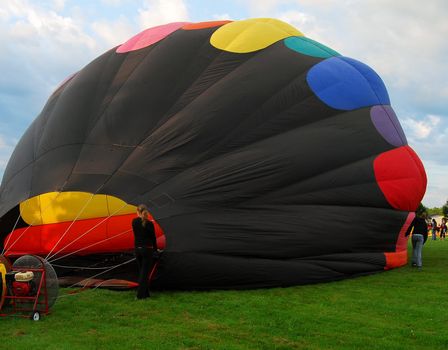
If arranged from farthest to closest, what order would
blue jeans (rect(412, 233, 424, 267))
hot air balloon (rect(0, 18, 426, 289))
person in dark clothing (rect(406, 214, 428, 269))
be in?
person in dark clothing (rect(406, 214, 428, 269)), blue jeans (rect(412, 233, 424, 267)), hot air balloon (rect(0, 18, 426, 289))

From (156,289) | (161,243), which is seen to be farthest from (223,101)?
(156,289)

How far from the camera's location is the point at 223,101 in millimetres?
7414

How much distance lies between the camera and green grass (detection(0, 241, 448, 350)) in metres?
4.55

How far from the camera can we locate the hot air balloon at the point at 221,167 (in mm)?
6797

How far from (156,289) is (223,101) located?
2.74 m

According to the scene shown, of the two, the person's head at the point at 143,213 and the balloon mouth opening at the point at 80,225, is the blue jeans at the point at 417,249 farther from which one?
the person's head at the point at 143,213

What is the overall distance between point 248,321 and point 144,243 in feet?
5.56

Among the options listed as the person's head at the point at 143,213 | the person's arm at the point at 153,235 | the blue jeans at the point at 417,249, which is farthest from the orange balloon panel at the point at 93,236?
the blue jeans at the point at 417,249

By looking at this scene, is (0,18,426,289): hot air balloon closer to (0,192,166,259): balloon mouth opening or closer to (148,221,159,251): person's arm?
(0,192,166,259): balloon mouth opening

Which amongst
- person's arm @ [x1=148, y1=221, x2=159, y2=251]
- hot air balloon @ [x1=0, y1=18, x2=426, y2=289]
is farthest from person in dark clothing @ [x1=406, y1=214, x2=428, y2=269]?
person's arm @ [x1=148, y1=221, x2=159, y2=251]

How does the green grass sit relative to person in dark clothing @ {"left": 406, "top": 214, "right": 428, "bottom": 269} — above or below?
below

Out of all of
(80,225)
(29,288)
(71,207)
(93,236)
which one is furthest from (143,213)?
(29,288)

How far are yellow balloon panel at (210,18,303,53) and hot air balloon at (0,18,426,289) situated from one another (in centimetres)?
3

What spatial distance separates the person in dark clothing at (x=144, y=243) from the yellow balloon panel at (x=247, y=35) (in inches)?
128
